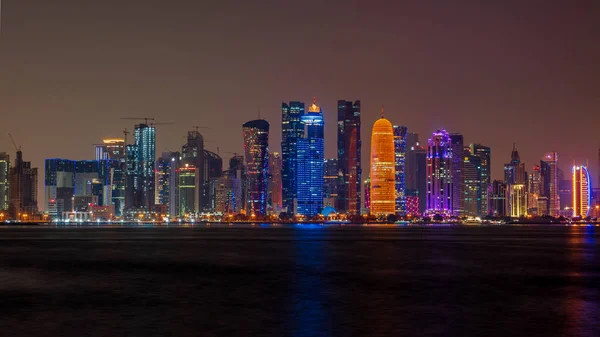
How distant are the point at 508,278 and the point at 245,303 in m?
27.9

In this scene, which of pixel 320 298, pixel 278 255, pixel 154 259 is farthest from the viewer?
pixel 278 255

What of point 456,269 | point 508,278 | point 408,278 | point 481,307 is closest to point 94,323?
point 481,307

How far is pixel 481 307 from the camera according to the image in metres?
46.9

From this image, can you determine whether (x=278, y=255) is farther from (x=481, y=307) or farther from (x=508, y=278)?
(x=481, y=307)

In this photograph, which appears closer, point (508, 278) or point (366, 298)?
point (366, 298)

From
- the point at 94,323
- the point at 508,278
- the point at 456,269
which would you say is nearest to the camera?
the point at 94,323

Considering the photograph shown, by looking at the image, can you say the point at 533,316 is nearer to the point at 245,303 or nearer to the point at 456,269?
the point at 245,303

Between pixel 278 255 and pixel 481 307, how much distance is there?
58.6 m

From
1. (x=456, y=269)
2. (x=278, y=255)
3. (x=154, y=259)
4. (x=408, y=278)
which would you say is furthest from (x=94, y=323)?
(x=278, y=255)

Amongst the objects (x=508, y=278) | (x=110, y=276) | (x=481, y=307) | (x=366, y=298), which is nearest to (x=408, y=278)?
(x=508, y=278)

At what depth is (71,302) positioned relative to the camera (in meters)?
49.6

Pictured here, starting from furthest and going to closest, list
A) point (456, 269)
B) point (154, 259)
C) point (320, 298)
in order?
point (154, 259) → point (456, 269) → point (320, 298)

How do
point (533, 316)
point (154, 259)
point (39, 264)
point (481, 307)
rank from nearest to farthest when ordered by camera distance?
1. point (533, 316)
2. point (481, 307)
3. point (39, 264)
4. point (154, 259)

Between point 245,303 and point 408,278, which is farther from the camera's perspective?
point 408,278
